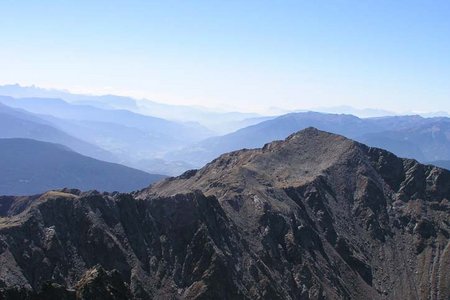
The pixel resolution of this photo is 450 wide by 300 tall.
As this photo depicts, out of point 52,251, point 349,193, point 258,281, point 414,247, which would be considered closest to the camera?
point 52,251

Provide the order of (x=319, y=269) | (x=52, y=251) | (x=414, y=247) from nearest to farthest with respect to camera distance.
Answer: (x=52, y=251), (x=319, y=269), (x=414, y=247)

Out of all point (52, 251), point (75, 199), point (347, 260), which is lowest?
point (347, 260)

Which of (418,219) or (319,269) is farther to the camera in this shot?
(418,219)

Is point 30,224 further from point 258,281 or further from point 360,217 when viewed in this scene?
point 360,217

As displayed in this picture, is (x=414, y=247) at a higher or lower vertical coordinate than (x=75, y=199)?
lower

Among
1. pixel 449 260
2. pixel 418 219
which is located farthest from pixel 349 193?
pixel 449 260

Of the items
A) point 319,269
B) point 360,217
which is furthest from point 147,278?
point 360,217

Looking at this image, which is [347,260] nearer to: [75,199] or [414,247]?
[414,247]
